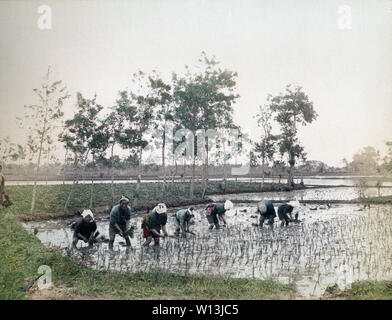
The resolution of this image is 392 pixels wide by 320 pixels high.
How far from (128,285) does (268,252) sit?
9.53ft

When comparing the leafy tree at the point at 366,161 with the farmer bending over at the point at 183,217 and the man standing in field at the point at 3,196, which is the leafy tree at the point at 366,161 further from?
the man standing in field at the point at 3,196

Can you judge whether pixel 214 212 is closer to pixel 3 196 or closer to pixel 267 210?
pixel 267 210

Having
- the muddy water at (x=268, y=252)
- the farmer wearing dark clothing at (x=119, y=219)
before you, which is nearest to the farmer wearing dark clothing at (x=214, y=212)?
the muddy water at (x=268, y=252)

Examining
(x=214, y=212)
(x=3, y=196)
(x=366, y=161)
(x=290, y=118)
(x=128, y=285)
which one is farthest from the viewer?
(x=290, y=118)

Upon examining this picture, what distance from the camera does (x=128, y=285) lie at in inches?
187

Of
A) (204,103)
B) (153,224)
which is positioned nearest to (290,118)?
(204,103)

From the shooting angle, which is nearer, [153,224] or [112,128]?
[153,224]

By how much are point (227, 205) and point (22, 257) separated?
525 centimetres

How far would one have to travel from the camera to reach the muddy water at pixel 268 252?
5246 millimetres

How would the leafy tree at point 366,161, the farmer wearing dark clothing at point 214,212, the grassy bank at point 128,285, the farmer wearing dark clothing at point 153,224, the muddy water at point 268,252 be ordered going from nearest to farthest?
1. the grassy bank at point 128,285
2. the muddy water at point 268,252
3. the farmer wearing dark clothing at point 153,224
4. the leafy tree at point 366,161
5. the farmer wearing dark clothing at point 214,212

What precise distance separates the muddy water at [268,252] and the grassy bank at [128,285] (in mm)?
338

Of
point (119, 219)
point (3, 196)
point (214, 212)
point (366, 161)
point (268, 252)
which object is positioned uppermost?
point (366, 161)

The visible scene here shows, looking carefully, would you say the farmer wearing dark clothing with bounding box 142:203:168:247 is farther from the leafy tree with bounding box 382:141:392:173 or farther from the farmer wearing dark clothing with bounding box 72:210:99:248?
the leafy tree with bounding box 382:141:392:173
